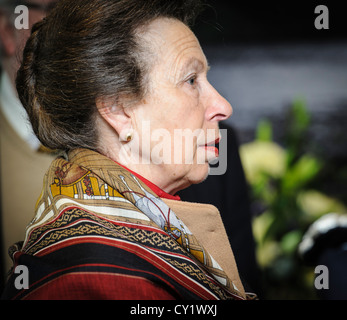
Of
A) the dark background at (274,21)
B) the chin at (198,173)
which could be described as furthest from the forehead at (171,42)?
the dark background at (274,21)

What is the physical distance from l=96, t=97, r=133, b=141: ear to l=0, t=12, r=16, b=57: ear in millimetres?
1345

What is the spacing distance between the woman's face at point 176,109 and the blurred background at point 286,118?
4.61 feet

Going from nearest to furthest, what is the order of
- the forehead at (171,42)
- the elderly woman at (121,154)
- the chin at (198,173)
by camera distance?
1. the elderly woman at (121,154)
2. the forehead at (171,42)
3. the chin at (198,173)

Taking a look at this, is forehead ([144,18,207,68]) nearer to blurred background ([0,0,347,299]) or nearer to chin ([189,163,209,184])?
chin ([189,163,209,184])

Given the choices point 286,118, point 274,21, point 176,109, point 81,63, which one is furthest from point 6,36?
point 286,118

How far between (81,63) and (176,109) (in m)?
0.26

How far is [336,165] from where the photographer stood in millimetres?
2965

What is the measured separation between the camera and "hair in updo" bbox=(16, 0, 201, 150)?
1.03 metres

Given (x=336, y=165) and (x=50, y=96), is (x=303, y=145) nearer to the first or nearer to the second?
(x=336, y=165)

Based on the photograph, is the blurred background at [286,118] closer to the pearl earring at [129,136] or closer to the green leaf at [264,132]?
the green leaf at [264,132]

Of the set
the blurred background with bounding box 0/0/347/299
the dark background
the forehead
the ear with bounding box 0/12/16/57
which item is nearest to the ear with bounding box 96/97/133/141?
the forehead

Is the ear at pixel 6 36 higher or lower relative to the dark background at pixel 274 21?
lower

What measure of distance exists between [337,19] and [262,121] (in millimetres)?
780

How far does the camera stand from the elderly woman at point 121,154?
966mm
